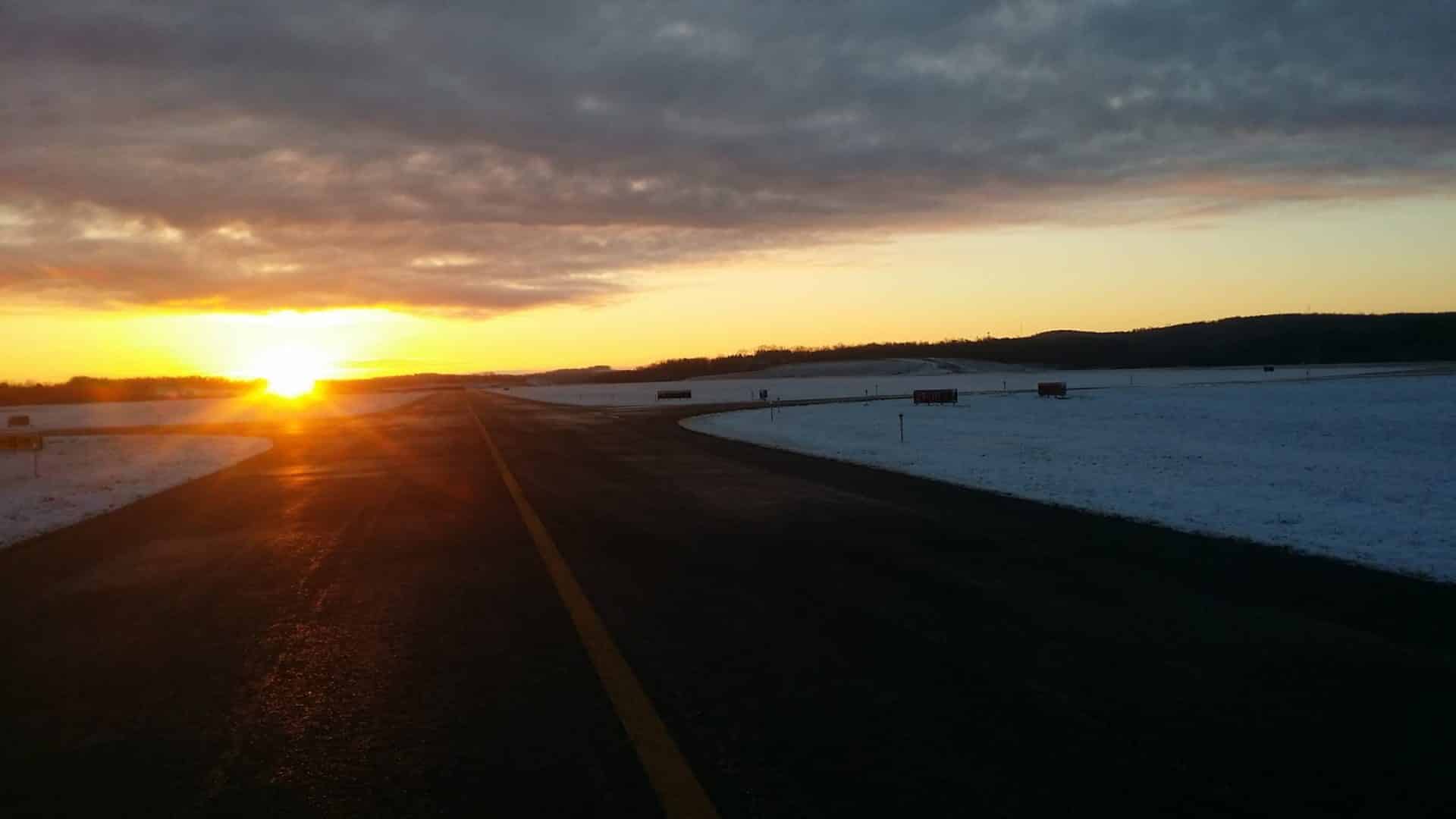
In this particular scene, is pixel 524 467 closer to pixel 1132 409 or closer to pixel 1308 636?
pixel 1308 636

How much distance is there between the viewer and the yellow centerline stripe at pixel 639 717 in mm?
4207

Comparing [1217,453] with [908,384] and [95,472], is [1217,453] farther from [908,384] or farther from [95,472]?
[908,384]

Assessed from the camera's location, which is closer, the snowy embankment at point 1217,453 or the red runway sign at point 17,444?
the snowy embankment at point 1217,453

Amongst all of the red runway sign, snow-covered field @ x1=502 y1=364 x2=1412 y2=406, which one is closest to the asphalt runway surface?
the red runway sign

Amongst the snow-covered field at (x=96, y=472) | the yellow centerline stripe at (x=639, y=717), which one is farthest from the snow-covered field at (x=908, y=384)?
the yellow centerline stripe at (x=639, y=717)

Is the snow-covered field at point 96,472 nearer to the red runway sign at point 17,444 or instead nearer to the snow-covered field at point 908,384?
the red runway sign at point 17,444

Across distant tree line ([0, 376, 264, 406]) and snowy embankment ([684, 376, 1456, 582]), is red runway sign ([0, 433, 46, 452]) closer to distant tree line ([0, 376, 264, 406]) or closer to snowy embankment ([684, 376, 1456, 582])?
snowy embankment ([684, 376, 1456, 582])

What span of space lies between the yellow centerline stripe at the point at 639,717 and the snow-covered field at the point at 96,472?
8965mm

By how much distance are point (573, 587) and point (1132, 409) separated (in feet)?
115

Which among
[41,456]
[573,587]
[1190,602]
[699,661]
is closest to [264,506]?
[573,587]

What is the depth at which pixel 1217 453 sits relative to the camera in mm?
22219

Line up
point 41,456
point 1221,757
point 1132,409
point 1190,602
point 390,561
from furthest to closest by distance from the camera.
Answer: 1. point 1132,409
2. point 41,456
3. point 390,561
4. point 1190,602
5. point 1221,757

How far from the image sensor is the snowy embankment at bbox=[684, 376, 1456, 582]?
1210 cm

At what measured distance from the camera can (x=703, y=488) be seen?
17047 mm
